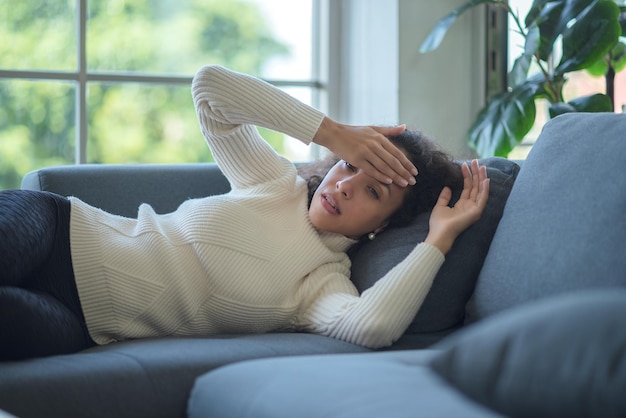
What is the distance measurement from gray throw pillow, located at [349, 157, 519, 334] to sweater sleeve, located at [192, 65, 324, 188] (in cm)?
31

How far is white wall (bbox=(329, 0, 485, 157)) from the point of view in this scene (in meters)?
3.55

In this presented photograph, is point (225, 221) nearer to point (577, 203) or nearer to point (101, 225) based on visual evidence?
point (101, 225)

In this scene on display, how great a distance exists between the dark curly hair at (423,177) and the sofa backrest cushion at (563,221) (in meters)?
0.20

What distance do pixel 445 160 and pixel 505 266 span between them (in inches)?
15.8

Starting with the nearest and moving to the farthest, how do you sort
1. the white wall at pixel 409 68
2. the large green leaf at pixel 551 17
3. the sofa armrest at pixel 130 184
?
the sofa armrest at pixel 130 184, the large green leaf at pixel 551 17, the white wall at pixel 409 68

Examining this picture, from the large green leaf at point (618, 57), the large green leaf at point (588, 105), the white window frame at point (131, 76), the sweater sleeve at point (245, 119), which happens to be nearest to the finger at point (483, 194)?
the sweater sleeve at point (245, 119)

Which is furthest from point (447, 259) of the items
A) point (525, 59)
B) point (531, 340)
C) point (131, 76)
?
point (131, 76)

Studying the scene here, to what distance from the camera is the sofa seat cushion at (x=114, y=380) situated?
4.89 feet

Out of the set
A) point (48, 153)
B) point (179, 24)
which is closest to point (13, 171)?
point (48, 153)

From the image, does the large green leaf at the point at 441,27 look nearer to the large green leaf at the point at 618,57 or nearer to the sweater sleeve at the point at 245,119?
the large green leaf at the point at 618,57

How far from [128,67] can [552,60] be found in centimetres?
160

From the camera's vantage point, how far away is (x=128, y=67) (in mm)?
3482

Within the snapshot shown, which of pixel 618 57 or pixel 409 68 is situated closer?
A: pixel 618 57

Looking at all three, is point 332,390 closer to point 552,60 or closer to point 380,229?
point 380,229
